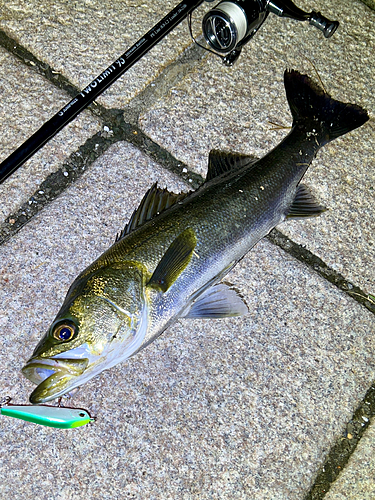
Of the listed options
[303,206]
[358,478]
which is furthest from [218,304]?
[358,478]

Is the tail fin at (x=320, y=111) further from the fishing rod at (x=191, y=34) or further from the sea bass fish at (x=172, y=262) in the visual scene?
the fishing rod at (x=191, y=34)

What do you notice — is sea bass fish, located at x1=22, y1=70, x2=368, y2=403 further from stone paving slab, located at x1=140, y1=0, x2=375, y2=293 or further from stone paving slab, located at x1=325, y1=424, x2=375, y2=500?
stone paving slab, located at x1=325, y1=424, x2=375, y2=500

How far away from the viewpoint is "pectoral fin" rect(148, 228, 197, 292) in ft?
7.63

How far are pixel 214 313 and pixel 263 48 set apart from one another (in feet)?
6.58

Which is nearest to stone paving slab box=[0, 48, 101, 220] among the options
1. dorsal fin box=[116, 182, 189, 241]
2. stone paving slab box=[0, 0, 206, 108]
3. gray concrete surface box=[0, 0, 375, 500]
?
gray concrete surface box=[0, 0, 375, 500]

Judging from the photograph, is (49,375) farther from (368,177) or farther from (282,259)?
(368,177)

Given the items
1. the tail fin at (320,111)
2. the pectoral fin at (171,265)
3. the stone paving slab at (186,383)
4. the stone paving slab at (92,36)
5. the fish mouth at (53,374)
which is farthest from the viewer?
the stone paving slab at (92,36)

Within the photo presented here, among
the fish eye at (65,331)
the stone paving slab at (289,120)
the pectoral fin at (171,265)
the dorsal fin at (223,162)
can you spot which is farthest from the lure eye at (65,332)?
the stone paving slab at (289,120)

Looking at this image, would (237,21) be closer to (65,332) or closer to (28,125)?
(28,125)

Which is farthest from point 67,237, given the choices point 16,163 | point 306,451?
point 306,451

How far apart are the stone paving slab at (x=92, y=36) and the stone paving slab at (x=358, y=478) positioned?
2619 mm

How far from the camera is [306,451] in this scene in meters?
2.60

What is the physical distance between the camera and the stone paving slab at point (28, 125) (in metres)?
2.83

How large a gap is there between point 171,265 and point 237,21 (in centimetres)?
160
